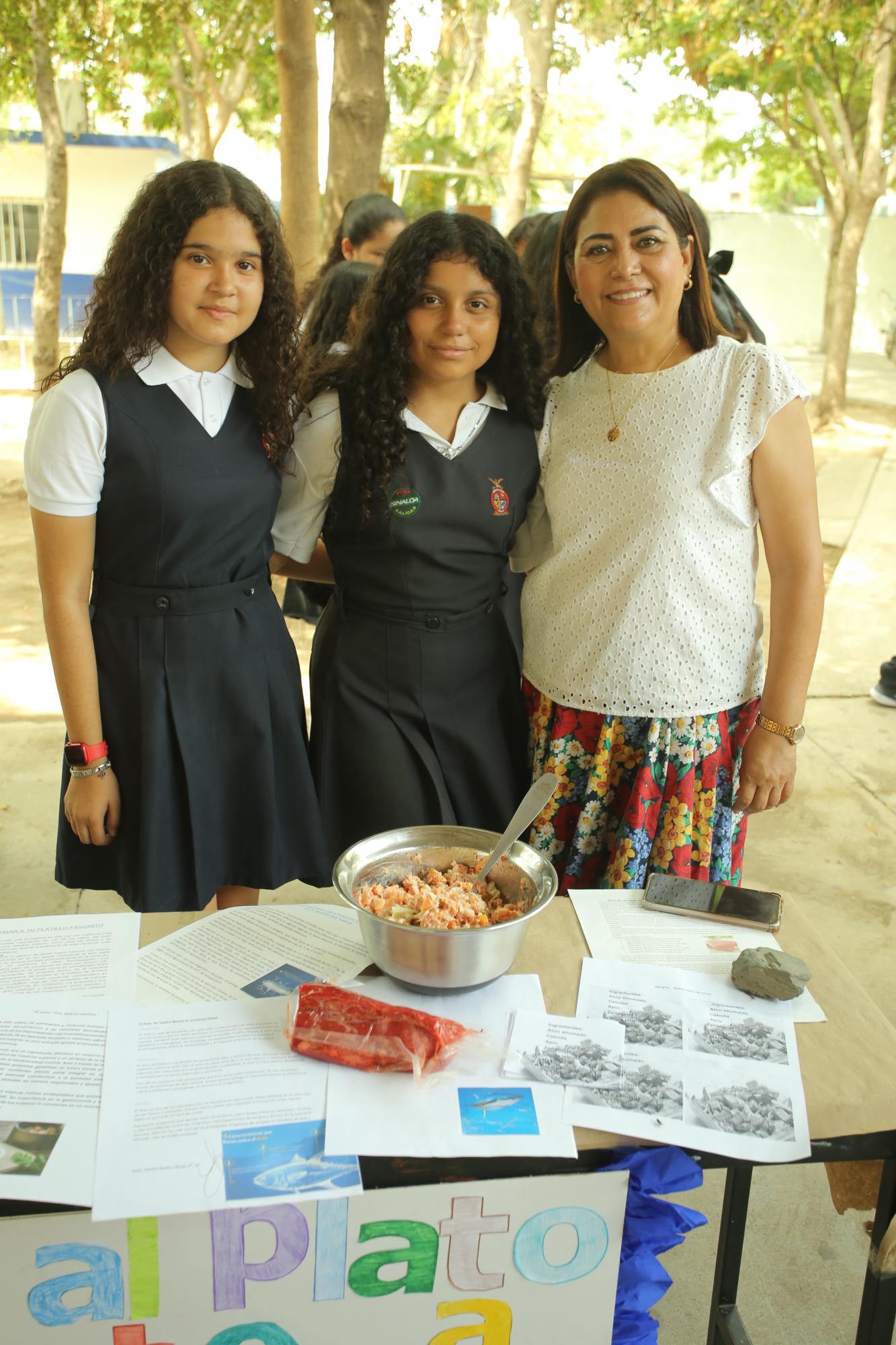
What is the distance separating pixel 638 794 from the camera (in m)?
1.96

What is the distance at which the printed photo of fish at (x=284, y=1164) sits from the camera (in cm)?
108

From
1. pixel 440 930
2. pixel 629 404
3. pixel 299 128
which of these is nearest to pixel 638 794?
pixel 629 404

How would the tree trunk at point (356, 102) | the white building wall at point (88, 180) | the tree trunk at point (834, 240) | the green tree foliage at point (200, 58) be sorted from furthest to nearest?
the white building wall at point (88, 180) < the tree trunk at point (834, 240) < the green tree foliage at point (200, 58) < the tree trunk at point (356, 102)

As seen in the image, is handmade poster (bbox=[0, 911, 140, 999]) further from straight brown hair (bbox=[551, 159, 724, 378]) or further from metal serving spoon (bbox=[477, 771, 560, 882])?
straight brown hair (bbox=[551, 159, 724, 378])

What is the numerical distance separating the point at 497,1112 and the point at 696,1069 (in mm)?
240

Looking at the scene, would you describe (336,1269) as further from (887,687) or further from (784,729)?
(887,687)

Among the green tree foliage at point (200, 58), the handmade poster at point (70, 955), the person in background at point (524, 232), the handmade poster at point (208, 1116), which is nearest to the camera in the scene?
the handmade poster at point (208, 1116)

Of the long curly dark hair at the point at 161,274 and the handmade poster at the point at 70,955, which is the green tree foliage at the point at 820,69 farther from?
the handmade poster at the point at 70,955

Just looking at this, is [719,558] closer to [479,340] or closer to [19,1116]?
[479,340]

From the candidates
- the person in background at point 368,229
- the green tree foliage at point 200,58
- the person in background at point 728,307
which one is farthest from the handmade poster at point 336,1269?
the green tree foliage at point 200,58

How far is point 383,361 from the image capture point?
203 centimetres

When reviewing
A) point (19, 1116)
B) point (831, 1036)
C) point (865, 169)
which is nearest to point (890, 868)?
point (831, 1036)

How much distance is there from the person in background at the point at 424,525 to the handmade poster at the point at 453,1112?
913 mm

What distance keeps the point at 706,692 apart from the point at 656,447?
1.41ft
